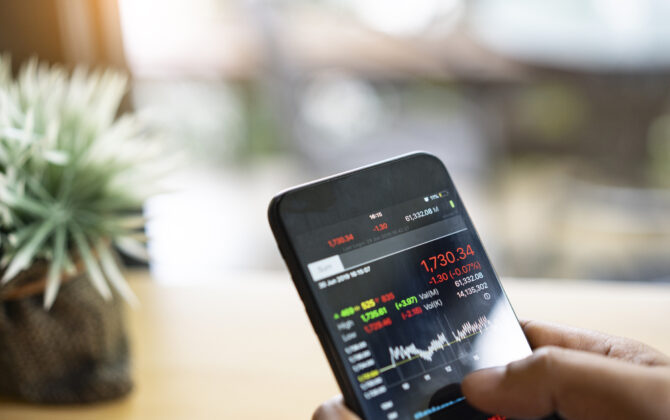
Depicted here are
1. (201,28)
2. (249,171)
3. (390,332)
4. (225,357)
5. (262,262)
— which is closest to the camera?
(390,332)

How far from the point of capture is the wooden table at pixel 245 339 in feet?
1.81

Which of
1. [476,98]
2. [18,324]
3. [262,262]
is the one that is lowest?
[18,324]

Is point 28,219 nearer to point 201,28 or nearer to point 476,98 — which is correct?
point 201,28

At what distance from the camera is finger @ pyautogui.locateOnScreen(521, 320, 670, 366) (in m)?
0.40

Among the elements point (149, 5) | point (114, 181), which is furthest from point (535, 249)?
point (114, 181)

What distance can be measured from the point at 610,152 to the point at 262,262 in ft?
4.01

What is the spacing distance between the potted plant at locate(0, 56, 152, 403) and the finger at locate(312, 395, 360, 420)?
0.65 ft

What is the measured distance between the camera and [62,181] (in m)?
0.51

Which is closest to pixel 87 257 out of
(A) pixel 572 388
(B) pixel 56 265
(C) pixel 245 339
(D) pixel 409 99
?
(B) pixel 56 265

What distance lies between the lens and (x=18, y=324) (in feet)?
1.68

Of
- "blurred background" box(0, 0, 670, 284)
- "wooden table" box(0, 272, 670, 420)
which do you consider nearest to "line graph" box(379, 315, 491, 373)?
"wooden table" box(0, 272, 670, 420)

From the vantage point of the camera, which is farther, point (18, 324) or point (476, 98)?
point (476, 98)

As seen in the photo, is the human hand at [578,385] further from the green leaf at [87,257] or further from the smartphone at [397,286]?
the green leaf at [87,257]

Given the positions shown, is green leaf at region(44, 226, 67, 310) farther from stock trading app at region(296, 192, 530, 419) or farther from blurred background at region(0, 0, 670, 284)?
blurred background at region(0, 0, 670, 284)
